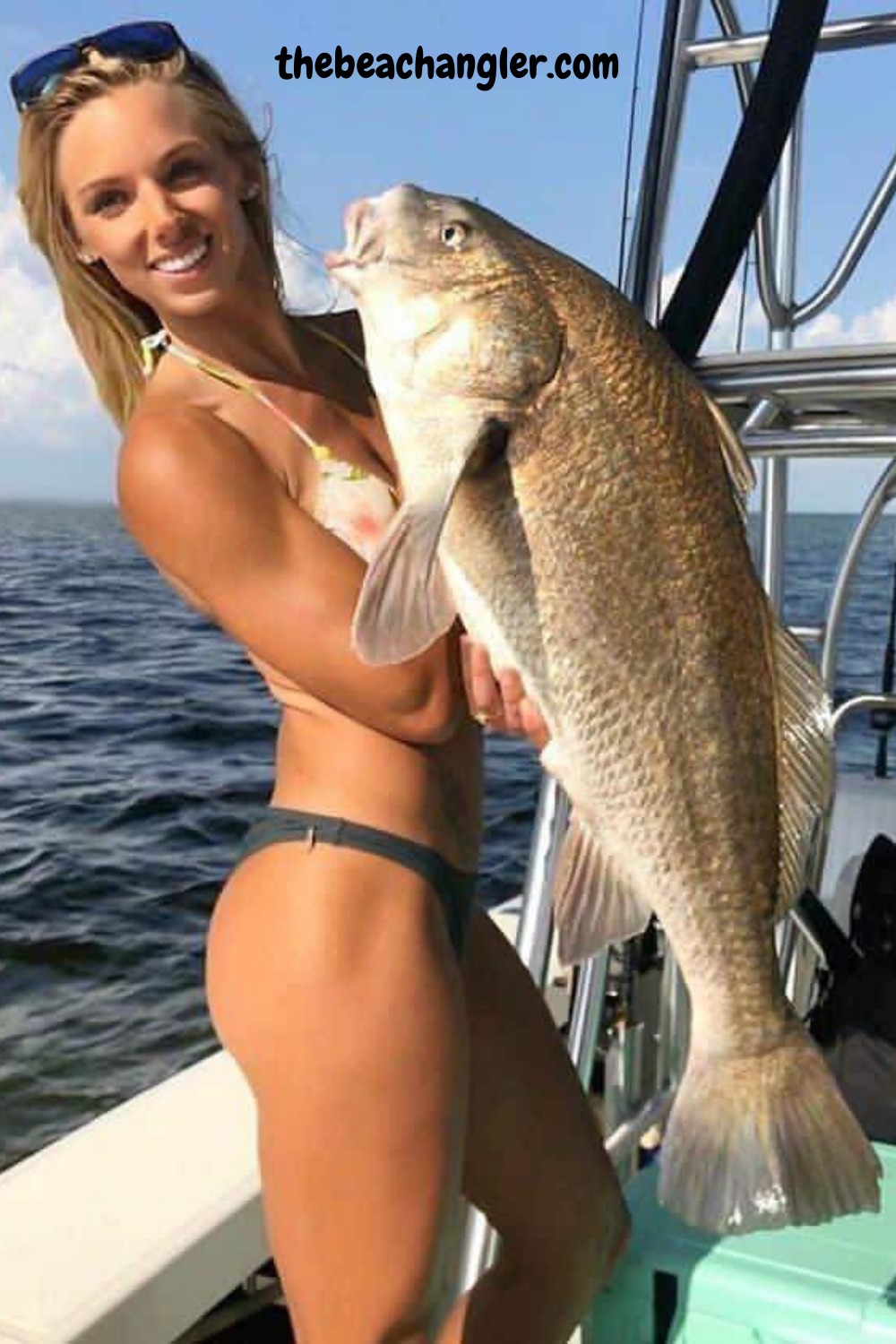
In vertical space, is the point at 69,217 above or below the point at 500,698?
above

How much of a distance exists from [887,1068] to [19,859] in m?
9.18

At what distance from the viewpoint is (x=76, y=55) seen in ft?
7.70

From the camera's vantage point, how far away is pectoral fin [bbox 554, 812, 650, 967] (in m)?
2.04

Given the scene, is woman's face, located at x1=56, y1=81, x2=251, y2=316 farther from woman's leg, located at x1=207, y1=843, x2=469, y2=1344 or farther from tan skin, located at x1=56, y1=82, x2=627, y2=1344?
woman's leg, located at x1=207, y1=843, x2=469, y2=1344

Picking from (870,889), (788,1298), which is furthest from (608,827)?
(870,889)

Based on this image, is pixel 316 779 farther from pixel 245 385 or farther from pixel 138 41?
pixel 138 41

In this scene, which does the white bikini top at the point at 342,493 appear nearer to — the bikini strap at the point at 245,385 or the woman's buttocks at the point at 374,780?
the bikini strap at the point at 245,385

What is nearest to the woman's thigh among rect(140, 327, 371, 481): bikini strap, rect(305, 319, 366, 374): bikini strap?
rect(140, 327, 371, 481): bikini strap

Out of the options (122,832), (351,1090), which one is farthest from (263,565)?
(122,832)

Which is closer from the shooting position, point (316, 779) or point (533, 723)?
point (533, 723)

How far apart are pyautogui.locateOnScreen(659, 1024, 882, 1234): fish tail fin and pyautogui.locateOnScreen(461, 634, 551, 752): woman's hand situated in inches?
19.1

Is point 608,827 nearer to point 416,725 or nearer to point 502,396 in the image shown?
point 416,725

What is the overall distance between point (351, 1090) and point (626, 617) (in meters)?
0.73

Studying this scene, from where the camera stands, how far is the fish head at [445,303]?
1.93 metres
